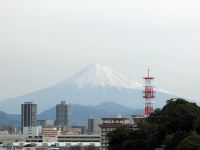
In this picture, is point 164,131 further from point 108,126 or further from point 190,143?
point 108,126

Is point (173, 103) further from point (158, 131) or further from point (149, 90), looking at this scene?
point (149, 90)

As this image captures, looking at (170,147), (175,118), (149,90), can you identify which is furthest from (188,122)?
(149,90)

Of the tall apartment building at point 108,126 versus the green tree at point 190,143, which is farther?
the tall apartment building at point 108,126

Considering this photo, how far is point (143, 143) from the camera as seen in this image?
9619 centimetres

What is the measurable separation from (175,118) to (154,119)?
10.4 meters

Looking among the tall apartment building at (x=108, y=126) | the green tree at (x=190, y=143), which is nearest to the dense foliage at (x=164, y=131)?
the green tree at (x=190, y=143)

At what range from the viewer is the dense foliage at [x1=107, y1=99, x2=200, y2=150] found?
295 feet

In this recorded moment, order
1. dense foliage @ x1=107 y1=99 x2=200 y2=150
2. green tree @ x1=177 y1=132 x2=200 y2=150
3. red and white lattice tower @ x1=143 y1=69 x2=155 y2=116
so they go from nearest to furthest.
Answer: green tree @ x1=177 y1=132 x2=200 y2=150 < dense foliage @ x1=107 y1=99 x2=200 y2=150 < red and white lattice tower @ x1=143 y1=69 x2=155 y2=116

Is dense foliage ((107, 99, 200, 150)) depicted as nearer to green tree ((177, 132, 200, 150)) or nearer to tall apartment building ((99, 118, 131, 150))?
green tree ((177, 132, 200, 150))

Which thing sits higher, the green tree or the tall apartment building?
the tall apartment building

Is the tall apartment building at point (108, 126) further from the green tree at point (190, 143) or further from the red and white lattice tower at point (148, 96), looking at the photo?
the green tree at point (190, 143)

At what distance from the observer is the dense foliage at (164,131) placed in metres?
89.9

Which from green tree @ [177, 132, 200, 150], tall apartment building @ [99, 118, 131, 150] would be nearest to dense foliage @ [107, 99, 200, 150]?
green tree @ [177, 132, 200, 150]

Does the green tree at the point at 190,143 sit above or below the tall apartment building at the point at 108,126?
below
